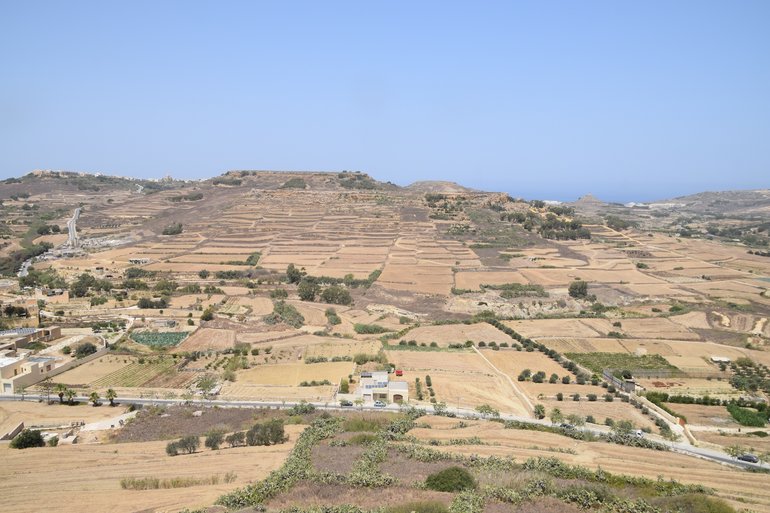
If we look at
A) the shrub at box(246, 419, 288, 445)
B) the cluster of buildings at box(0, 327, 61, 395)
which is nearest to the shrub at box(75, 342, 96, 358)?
the cluster of buildings at box(0, 327, 61, 395)

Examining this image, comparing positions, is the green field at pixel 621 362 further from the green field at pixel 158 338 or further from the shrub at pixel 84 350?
the shrub at pixel 84 350

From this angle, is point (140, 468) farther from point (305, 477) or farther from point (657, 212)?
point (657, 212)

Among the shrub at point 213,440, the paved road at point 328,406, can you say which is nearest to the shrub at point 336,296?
the paved road at point 328,406

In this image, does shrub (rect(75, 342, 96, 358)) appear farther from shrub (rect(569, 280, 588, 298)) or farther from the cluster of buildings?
shrub (rect(569, 280, 588, 298))

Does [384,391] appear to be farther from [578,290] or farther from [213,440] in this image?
[578,290]

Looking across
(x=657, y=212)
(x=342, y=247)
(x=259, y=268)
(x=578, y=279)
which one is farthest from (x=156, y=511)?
(x=657, y=212)

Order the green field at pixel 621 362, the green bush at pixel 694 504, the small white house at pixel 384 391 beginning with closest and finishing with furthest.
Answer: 1. the green bush at pixel 694 504
2. the small white house at pixel 384 391
3. the green field at pixel 621 362
